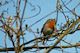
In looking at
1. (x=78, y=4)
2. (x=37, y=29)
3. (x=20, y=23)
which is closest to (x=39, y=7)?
(x=37, y=29)

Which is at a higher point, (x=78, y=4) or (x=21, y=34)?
(x=78, y=4)

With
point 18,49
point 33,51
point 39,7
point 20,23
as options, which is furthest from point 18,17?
point 39,7

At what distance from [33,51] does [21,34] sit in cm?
52

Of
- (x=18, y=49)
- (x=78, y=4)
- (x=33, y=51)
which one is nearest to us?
(x=18, y=49)

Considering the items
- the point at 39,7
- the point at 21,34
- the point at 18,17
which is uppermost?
the point at 39,7

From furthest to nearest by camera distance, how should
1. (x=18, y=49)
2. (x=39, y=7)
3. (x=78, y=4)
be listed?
(x=39, y=7) → (x=78, y=4) → (x=18, y=49)

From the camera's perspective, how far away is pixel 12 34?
82.4 inches

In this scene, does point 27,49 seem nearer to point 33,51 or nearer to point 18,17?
point 33,51

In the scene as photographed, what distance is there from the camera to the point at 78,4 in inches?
86.8

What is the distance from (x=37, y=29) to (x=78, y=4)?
682mm

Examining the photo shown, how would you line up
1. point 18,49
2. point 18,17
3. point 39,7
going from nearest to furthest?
point 18,49
point 18,17
point 39,7

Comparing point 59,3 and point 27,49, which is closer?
point 59,3

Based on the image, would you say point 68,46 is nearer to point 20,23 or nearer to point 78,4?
point 78,4

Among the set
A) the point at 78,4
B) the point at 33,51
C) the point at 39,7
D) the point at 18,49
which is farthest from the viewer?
the point at 39,7
